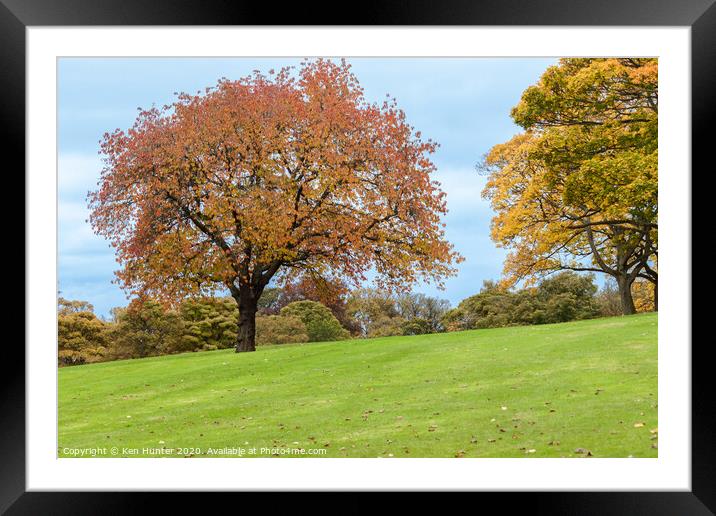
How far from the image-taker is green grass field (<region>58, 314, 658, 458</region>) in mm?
5914

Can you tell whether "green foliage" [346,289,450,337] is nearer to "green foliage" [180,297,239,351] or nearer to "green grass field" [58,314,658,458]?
"green grass field" [58,314,658,458]

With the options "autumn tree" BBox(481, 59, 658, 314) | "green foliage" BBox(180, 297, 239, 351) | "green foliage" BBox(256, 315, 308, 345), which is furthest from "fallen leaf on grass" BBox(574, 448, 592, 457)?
"green foliage" BBox(180, 297, 239, 351)

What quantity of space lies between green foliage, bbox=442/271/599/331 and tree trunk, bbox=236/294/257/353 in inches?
133

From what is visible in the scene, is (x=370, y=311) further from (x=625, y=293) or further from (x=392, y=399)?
(x=625, y=293)

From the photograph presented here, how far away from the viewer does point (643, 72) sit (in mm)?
10625

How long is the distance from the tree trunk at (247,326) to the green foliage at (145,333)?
4.74ft

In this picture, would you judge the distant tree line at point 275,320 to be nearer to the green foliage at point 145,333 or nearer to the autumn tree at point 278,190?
the green foliage at point 145,333

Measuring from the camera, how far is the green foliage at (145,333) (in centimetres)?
1098
